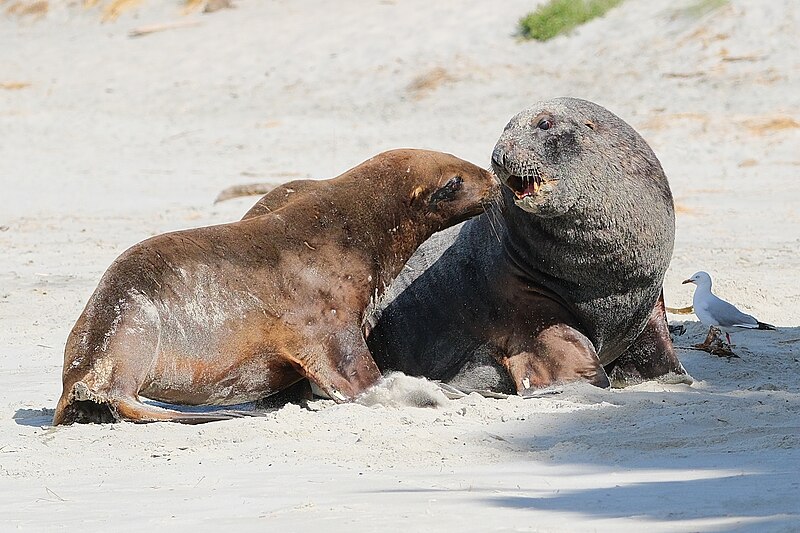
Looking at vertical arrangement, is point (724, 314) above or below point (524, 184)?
below

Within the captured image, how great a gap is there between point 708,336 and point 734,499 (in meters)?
4.05

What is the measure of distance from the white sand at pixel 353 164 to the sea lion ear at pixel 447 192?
1.09m

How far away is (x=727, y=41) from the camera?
668 inches

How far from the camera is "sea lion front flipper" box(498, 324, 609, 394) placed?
5773mm

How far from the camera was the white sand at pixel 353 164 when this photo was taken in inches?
143

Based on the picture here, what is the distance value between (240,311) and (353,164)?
940 cm

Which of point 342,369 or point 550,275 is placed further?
point 550,275

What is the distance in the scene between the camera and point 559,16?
18.7 meters

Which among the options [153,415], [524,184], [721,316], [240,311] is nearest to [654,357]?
[524,184]

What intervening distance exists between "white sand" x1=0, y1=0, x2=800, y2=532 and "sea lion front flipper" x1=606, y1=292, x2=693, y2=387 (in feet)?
0.49

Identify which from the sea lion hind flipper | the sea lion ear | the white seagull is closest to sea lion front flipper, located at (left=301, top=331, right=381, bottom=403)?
the sea lion hind flipper

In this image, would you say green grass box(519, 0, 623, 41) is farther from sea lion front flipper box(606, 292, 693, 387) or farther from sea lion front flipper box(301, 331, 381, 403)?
sea lion front flipper box(301, 331, 381, 403)

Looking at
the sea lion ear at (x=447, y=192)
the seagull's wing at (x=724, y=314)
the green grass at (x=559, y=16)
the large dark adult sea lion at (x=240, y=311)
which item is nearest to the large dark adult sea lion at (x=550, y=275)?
the sea lion ear at (x=447, y=192)

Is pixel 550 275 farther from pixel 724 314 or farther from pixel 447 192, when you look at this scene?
pixel 724 314
